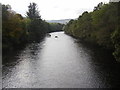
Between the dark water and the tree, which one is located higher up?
the tree

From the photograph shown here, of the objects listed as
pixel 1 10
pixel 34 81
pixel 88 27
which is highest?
pixel 1 10

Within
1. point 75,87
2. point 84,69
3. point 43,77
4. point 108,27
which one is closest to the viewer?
point 75,87

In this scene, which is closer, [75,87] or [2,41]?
[75,87]

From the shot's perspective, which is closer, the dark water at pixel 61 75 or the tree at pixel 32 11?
the dark water at pixel 61 75

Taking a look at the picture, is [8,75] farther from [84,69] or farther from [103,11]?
[103,11]

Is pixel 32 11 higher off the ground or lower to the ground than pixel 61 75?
higher

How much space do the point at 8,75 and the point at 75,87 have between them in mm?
8720

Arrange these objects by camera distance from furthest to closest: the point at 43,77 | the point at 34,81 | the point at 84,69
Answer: the point at 84,69 → the point at 43,77 → the point at 34,81

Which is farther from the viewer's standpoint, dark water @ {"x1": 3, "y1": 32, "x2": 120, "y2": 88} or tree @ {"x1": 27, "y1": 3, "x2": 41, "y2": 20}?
tree @ {"x1": 27, "y1": 3, "x2": 41, "y2": 20}

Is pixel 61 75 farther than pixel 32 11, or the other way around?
pixel 32 11

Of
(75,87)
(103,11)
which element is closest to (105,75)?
(75,87)

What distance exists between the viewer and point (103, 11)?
43.6m

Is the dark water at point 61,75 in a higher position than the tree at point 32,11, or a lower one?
lower

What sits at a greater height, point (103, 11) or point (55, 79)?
point (103, 11)
